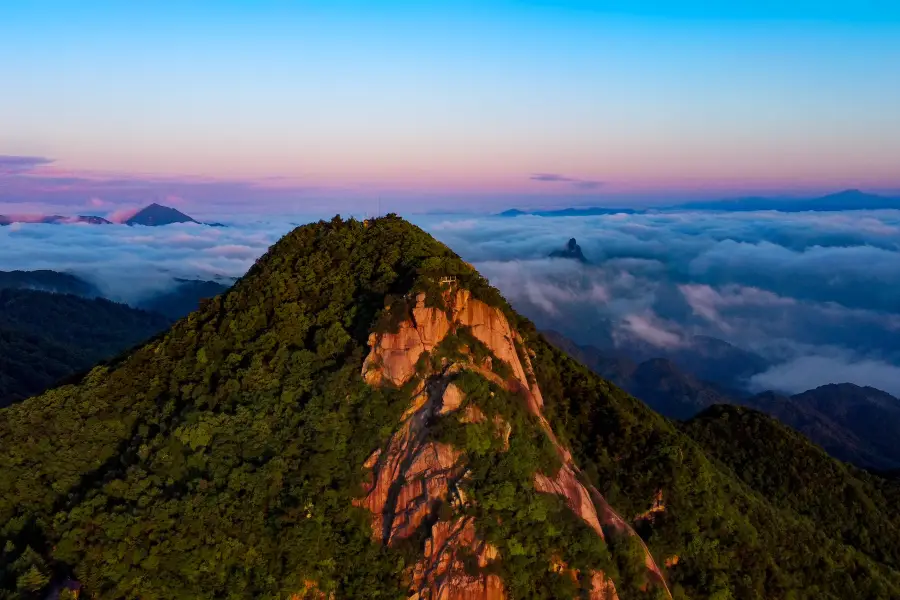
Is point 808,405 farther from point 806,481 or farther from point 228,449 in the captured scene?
point 228,449

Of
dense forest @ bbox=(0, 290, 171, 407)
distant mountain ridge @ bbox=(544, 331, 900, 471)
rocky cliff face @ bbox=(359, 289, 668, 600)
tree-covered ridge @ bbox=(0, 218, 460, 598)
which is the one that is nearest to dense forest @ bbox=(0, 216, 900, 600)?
tree-covered ridge @ bbox=(0, 218, 460, 598)

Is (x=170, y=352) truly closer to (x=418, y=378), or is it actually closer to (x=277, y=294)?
(x=277, y=294)

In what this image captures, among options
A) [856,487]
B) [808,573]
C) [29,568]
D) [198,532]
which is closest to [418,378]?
[198,532]

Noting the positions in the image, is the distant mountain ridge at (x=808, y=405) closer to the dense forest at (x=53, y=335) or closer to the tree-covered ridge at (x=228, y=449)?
the dense forest at (x=53, y=335)

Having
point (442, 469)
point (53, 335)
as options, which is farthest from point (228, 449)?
point (53, 335)

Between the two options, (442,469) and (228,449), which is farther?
(228,449)

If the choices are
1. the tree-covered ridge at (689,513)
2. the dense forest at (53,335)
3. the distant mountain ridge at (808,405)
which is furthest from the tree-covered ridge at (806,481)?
the dense forest at (53,335)
